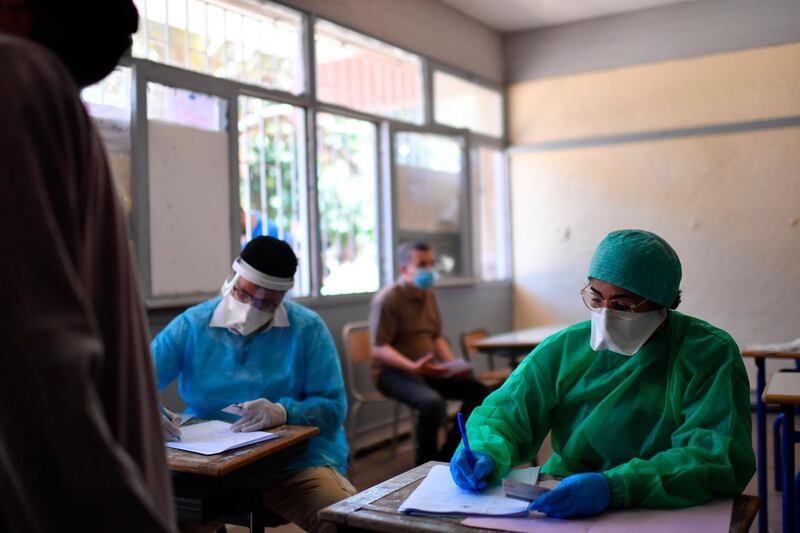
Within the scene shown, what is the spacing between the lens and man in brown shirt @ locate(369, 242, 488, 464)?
13.0 ft

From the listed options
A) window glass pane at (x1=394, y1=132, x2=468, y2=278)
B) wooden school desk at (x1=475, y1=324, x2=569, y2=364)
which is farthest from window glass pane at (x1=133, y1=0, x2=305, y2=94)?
wooden school desk at (x1=475, y1=324, x2=569, y2=364)

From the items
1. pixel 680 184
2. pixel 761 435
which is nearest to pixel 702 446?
pixel 761 435

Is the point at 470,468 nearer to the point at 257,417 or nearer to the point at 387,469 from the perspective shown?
the point at 257,417

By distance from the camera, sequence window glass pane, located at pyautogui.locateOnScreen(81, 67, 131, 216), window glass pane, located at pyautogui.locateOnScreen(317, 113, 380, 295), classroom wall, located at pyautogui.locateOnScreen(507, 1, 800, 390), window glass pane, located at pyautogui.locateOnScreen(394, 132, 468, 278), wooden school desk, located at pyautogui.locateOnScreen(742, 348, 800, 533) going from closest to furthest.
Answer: wooden school desk, located at pyautogui.locateOnScreen(742, 348, 800, 533)
window glass pane, located at pyautogui.locateOnScreen(81, 67, 131, 216)
window glass pane, located at pyautogui.locateOnScreen(317, 113, 380, 295)
window glass pane, located at pyautogui.locateOnScreen(394, 132, 468, 278)
classroom wall, located at pyautogui.locateOnScreen(507, 1, 800, 390)

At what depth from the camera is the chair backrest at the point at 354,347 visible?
441cm

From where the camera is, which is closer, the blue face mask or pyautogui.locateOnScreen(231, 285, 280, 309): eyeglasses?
pyautogui.locateOnScreen(231, 285, 280, 309): eyeglasses

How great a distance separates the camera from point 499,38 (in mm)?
6836

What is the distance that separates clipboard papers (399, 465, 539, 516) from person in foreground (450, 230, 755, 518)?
0.03 meters

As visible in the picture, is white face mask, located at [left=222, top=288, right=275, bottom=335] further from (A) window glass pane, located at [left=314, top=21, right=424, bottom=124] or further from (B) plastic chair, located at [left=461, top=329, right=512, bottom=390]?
(A) window glass pane, located at [left=314, top=21, right=424, bottom=124]

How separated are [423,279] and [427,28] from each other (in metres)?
2.26

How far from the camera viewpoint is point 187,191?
143 inches

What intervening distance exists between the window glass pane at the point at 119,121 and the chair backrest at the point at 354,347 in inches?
61.7

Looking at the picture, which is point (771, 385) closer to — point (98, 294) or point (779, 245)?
point (98, 294)

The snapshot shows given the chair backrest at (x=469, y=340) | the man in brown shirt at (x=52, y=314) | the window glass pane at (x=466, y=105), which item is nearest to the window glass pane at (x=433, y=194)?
the window glass pane at (x=466, y=105)
